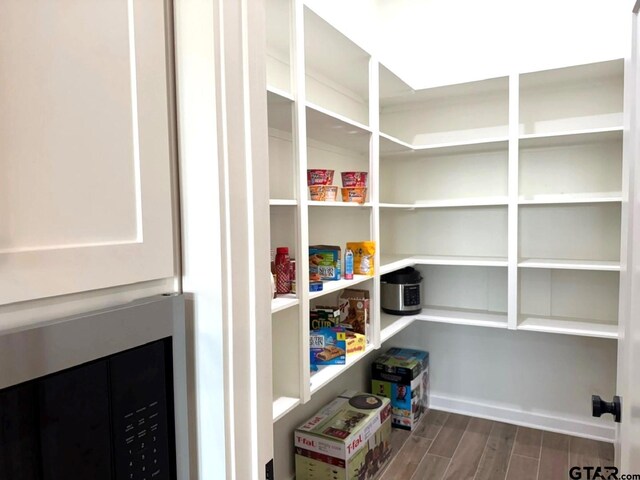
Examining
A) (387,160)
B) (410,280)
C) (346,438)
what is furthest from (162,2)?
(387,160)

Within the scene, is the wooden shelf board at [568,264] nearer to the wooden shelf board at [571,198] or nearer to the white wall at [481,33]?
the wooden shelf board at [571,198]

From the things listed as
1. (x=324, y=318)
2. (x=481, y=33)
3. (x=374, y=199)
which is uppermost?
(x=481, y=33)

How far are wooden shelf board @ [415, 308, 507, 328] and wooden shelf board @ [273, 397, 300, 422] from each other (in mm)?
1390

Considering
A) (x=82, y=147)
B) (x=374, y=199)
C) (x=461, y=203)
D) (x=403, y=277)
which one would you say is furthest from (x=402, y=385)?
(x=82, y=147)

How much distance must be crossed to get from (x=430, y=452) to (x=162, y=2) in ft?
8.58

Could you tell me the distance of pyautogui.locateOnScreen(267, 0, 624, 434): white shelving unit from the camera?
2.05 metres

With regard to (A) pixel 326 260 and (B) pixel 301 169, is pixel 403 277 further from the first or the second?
(B) pixel 301 169

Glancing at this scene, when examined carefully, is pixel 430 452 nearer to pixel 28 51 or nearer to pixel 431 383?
pixel 431 383

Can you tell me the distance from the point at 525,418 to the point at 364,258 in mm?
1772

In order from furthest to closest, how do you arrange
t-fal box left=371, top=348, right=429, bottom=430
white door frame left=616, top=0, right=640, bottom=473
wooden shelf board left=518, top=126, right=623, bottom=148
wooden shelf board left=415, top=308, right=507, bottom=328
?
t-fal box left=371, top=348, right=429, bottom=430, wooden shelf board left=415, top=308, right=507, bottom=328, wooden shelf board left=518, top=126, right=623, bottom=148, white door frame left=616, top=0, right=640, bottom=473

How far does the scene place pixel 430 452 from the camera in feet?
8.11

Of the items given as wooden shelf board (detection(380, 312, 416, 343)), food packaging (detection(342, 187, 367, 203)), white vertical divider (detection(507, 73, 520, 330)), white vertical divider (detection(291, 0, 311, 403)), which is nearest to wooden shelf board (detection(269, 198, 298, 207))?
white vertical divider (detection(291, 0, 311, 403))

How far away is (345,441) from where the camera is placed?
1923 millimetres

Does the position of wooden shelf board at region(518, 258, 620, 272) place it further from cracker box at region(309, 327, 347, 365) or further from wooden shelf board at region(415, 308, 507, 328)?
cracker box at region(309, 327, 347, 365)
